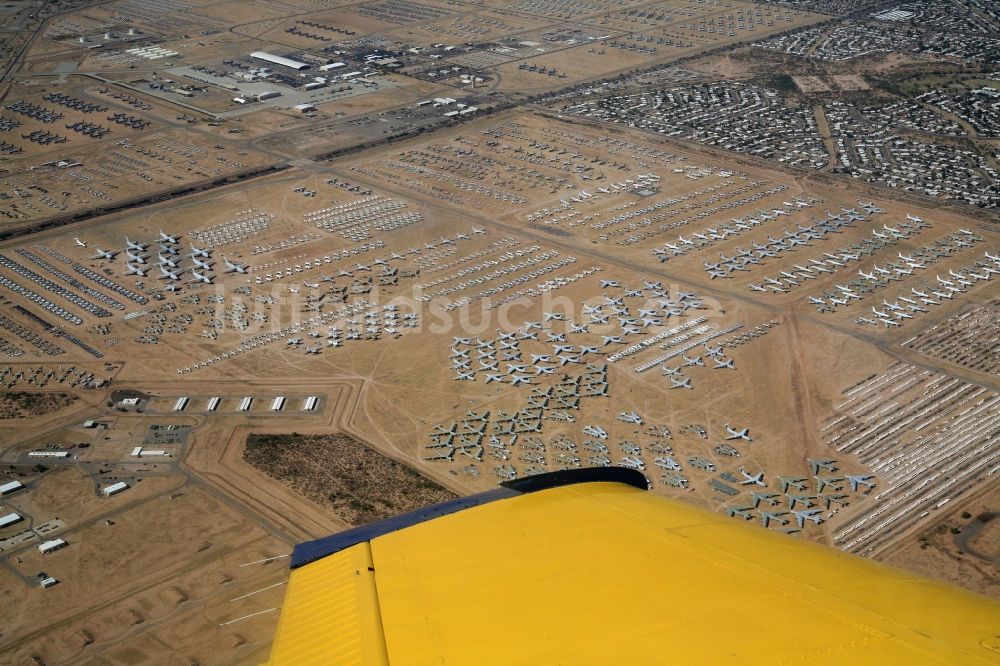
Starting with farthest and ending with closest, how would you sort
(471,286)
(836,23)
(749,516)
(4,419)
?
(836,23) → (471,286) → (4,419) → (749,516)

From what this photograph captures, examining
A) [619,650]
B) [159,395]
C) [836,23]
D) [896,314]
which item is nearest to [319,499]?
[159,395]

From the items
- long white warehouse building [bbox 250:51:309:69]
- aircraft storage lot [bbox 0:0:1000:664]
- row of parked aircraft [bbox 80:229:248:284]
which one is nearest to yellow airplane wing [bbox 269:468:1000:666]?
aircraft storage lot [bbox 0:0:1000:664]

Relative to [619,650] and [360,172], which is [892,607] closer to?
[619,650]

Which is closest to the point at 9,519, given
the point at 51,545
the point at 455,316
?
the point at 51,545

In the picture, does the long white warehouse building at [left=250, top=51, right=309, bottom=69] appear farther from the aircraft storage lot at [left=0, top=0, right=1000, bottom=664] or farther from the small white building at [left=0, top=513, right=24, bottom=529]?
the small white building at [left=0, top=513, right=24, bottom=529]

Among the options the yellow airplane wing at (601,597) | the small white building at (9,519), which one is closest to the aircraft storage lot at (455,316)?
the small white building at (9,519)

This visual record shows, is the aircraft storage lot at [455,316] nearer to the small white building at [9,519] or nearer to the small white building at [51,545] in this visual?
the small white building at [51,545]

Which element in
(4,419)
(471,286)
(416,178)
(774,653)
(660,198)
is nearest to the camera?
(774,653)
